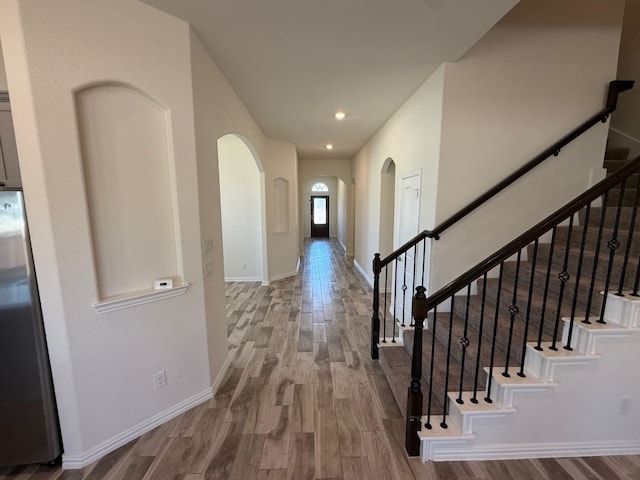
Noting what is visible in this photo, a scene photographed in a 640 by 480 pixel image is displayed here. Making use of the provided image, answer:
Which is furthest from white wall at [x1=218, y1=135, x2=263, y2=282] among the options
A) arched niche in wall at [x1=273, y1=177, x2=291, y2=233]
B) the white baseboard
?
the white baseboard

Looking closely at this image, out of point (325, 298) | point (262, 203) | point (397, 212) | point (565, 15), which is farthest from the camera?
point (262, 203)

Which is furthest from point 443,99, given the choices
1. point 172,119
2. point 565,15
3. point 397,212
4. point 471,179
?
point 172,119

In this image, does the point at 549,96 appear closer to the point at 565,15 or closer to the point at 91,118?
the point at 565,15

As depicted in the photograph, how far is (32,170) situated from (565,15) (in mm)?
4153

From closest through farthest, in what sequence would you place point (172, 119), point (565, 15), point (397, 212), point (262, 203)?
point (172, 119), point (565, 15), point (397, 212), point (262, 203)

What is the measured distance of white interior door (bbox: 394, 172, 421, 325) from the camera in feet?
10.7

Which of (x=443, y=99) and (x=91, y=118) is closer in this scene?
(x=91, y=118)

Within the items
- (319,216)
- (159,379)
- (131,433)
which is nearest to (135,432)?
(131,433)

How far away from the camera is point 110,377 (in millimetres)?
1813

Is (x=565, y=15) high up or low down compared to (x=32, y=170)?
up

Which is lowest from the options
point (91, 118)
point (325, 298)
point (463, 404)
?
point (325, 298)

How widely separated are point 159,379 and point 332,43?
2.83 meters

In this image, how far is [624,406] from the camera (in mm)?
1767

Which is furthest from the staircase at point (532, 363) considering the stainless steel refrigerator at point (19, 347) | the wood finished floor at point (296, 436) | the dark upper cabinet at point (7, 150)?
the dark upper cabinet at point (7, 150)
